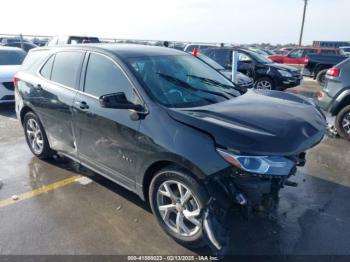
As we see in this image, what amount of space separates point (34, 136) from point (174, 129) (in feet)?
10.1

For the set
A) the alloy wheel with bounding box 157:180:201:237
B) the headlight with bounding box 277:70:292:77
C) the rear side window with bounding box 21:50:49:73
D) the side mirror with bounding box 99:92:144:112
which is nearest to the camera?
the alloy wheel with bounding box 157:180:201:237

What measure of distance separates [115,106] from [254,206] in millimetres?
1596

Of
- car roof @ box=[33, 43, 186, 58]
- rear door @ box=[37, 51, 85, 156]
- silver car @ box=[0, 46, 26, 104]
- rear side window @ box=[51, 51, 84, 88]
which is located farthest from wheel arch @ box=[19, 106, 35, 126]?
silver car @ box=[0, 46, 26, 104]

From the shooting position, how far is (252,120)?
295cm

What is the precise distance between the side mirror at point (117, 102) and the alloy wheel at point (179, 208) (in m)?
0.80

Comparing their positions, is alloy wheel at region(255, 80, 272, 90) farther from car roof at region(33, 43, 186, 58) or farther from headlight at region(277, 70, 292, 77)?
car roof at region(33, 43, 186, 58)

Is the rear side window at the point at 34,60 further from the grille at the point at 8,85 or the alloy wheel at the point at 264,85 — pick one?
the alloy wheel at the point at 264,85

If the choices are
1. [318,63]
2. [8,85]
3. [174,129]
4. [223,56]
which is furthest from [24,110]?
[318,63]

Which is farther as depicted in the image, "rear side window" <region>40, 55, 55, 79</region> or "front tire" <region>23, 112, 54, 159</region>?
"front tire" <region>23, 112, 54, 159</region>

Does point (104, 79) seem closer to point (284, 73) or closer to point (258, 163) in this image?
point (258, 163)

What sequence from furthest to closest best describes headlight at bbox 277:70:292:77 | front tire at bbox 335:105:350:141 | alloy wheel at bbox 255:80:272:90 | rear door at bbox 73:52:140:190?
alloy wheel at bbox 255:80:272:90 < headlight at bbox 277:70:292:77 < front tire at bbox 335:105:350:141 < rear door at bbox 73:52:140:190

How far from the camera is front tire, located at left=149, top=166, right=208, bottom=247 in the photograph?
2854 mm

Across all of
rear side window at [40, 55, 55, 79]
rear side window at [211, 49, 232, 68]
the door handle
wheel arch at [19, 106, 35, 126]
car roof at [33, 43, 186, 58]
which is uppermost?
car roof at [33, 43, 186, 58]

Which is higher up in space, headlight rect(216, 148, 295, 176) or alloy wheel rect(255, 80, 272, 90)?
headlight rect(216, 148, 295, 176)
